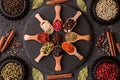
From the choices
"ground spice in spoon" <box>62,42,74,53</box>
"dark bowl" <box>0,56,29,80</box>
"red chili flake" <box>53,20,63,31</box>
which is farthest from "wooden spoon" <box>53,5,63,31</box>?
"dark bowl" <box>0,56,29,80</box>

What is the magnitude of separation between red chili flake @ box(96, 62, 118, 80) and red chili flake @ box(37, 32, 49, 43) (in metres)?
0.40

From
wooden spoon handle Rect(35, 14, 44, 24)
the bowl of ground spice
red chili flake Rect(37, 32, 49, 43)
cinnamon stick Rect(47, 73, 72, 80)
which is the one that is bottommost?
cinnamon stick Rect(47, 73, 72, 80)

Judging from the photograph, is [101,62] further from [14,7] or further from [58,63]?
[14,7]

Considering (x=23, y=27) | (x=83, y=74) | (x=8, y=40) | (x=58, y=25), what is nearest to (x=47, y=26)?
(x=58, y=25)

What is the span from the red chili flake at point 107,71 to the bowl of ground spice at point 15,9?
2.11 feet

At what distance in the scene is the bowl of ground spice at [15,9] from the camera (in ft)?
10.1

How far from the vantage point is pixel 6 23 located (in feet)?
10.2

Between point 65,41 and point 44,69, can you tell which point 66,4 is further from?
point 44,69

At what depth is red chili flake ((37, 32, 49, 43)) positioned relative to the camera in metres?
3.00

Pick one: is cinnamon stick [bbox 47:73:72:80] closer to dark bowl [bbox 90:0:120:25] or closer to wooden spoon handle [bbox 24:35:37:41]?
wooden spoon handle [bbox 24:35:37:41]

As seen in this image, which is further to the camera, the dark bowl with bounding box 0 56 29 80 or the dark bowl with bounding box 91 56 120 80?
the dark bowl with bounding box 0 56 29 80

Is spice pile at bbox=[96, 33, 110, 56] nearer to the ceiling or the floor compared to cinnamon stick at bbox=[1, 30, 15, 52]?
nearer to the floor

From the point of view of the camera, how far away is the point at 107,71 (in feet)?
9.53

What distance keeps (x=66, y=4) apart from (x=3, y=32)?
0.48 meters
